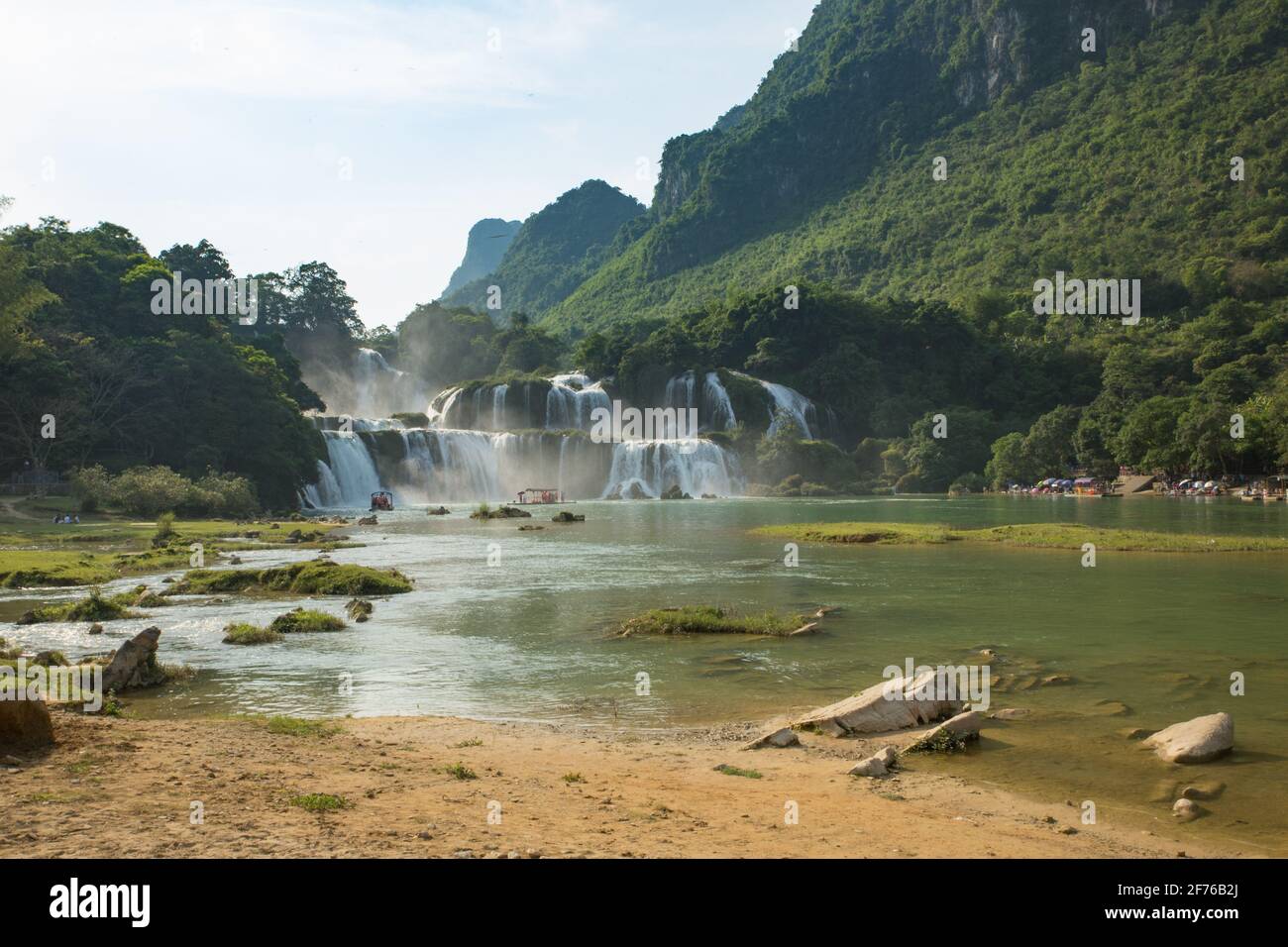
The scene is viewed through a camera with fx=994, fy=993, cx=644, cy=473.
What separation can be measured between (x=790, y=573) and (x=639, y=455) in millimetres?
55370

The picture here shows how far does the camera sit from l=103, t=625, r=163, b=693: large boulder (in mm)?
12609

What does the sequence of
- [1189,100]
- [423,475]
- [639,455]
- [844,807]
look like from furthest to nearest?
1. [1189,100]
2. [639,455]
3. [423,475]
4. [844,807]

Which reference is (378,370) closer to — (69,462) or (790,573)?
(69,462)

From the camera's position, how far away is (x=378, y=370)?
417 ft

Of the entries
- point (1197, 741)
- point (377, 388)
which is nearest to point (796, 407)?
point (377, 388)

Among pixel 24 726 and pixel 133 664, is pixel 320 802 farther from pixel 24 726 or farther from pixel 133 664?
pixel 133 664

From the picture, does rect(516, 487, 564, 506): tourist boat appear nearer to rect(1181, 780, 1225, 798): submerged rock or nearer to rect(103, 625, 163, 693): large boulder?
rect(103, 625, 163, 693): large boulder

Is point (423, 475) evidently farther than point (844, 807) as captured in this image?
Yes

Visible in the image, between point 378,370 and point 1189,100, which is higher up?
point 1189,100

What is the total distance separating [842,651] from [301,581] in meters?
13.6

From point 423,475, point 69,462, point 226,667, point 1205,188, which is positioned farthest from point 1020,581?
point 1205,188

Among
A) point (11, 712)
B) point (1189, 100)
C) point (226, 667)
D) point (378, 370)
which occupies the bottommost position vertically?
point (226, 667)

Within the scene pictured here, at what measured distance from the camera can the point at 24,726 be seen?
26.2 ft
